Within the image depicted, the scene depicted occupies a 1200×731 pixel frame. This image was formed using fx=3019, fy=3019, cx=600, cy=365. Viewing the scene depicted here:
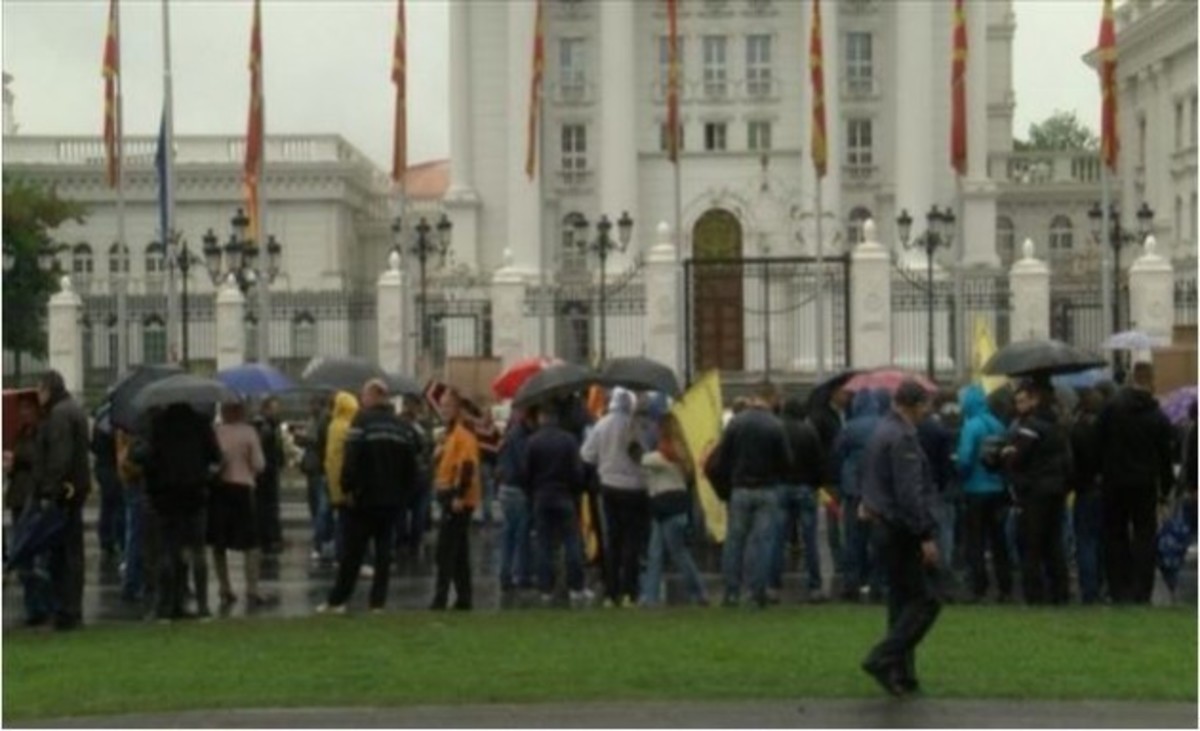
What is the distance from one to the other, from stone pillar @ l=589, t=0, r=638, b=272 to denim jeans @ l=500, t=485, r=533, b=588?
182 ft

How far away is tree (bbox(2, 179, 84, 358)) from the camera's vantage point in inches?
2876

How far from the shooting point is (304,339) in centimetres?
7081

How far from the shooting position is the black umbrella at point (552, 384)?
81.7 ft

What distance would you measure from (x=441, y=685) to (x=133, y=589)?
27.0ft

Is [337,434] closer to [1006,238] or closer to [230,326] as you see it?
[230,326]

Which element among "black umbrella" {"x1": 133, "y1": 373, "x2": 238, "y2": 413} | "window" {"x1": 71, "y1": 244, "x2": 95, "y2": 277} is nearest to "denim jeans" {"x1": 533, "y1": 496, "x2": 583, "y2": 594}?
"black umbrella" {"x1": 133, "y1": 373, "x2": 238, "y2": 413}

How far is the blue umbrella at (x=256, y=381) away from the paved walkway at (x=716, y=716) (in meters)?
14.9

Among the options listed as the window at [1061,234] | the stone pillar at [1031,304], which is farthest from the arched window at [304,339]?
the window at [1061,234]

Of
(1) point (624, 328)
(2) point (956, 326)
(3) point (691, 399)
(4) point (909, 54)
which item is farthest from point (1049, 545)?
(4) point (909, 54)

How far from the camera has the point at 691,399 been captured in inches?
1113

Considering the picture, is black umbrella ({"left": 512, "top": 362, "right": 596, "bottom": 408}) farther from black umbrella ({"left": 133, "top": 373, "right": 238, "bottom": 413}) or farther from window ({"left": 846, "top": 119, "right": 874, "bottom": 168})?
window ({"left": 846, "top": 119, "right": 874, "bottom": 168})

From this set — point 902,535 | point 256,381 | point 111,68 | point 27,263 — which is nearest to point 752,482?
point 902,535

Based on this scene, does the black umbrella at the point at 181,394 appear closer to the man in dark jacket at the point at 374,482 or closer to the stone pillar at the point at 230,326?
the man in dark jacket at the point at 374,482

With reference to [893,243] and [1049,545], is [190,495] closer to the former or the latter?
[1049,545]
